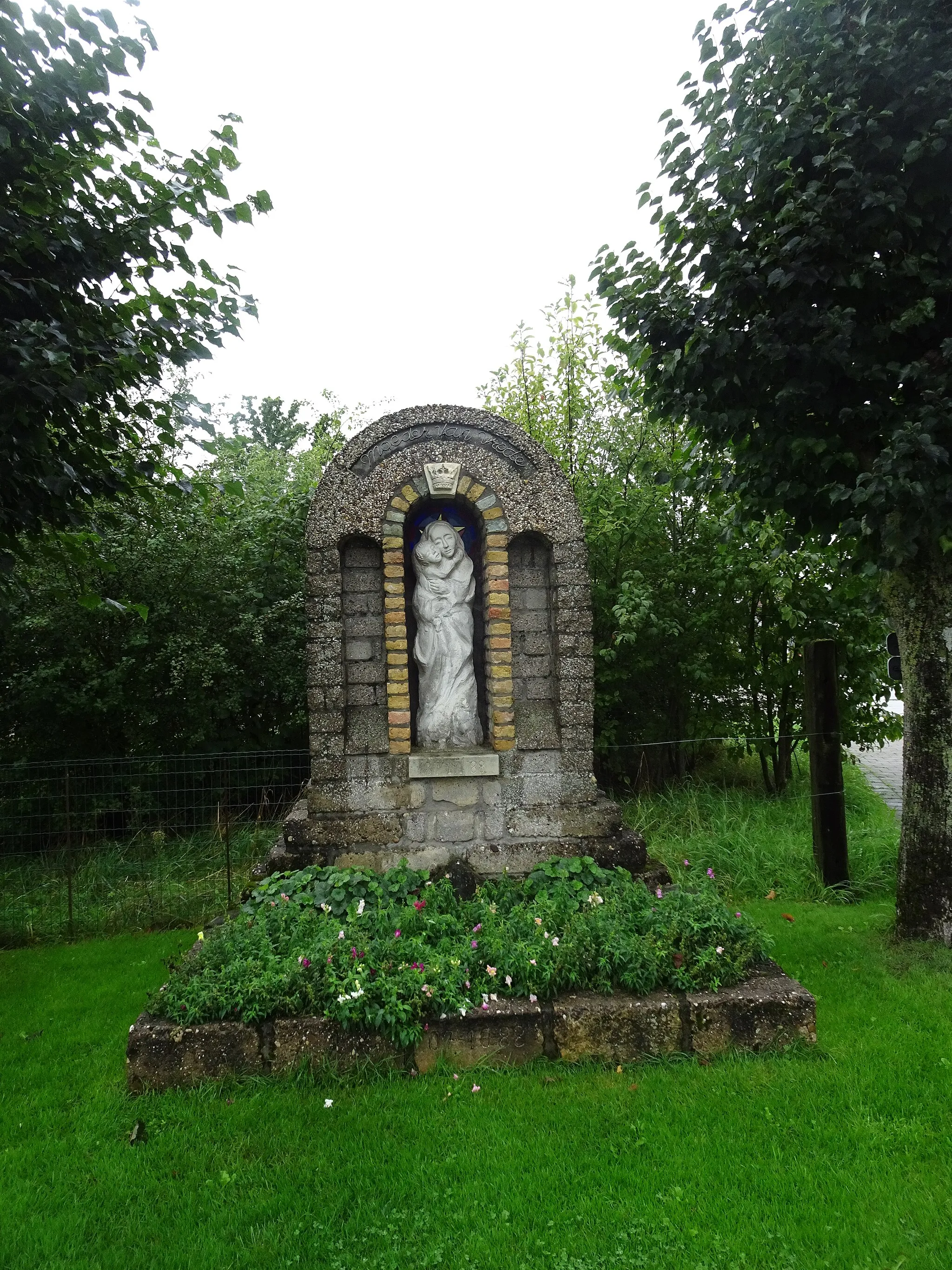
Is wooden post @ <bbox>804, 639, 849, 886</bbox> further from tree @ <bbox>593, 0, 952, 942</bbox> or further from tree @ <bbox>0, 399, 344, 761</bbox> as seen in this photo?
tree @ <bbox>0, 399, 344, 761</bbox>

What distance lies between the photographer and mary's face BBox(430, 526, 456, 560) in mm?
5402

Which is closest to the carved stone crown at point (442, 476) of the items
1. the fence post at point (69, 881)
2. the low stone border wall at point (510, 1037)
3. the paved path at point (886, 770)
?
the low stone border wall at point (510, 1037)

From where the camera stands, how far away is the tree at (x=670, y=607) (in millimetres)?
8336

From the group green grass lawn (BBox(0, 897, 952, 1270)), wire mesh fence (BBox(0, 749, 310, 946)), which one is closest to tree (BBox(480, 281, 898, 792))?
wire mesh fence (BBox(0, 749, 310, 946))

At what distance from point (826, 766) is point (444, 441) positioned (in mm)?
3956

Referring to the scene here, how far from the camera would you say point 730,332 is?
4512 millimetres

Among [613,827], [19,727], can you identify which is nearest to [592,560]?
[613,827]

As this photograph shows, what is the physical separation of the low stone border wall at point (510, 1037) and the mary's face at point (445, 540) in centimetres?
283

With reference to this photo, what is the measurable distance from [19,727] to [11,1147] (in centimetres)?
602

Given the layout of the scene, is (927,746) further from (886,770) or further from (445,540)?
(886,770)

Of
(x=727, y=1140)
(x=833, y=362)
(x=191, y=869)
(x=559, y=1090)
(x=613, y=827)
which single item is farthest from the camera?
(x=191, y=869)

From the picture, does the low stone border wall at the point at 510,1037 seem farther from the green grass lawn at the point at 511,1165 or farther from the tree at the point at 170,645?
the tree at the point at 170,645

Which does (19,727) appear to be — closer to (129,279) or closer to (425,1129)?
(129,279)

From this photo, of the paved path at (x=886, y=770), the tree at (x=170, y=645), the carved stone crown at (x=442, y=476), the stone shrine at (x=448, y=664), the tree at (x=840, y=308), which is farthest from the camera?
the paved path at (x=886, y=770)
